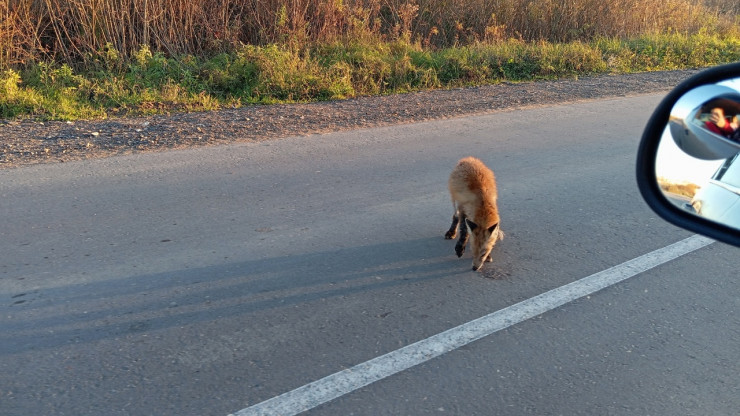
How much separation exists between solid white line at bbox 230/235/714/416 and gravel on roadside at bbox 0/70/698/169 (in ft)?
16.2

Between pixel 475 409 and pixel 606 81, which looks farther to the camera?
pixel 606 81

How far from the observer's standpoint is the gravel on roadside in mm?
8305

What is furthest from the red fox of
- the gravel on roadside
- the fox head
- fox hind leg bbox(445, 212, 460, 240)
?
the gravel on roadside

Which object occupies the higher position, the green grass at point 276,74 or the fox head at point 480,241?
the fox head at point 480,241

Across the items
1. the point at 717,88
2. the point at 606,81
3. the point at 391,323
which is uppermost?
the point at 717,88

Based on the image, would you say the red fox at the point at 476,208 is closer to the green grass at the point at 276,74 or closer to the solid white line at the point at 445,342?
the solid white line at the point at 445,342

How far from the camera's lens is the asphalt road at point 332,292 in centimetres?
374

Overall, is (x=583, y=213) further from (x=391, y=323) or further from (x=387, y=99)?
(x=387, y=99)

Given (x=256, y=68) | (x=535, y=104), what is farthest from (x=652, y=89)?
(x=256, y=68)

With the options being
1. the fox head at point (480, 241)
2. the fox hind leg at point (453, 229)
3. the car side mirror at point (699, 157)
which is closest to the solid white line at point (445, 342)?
the fox head at point (480, 241)

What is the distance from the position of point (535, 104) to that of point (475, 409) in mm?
8563

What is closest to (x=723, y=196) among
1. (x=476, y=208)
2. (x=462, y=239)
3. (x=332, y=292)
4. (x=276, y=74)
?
(x=476, y=208)

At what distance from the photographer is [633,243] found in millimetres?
5871

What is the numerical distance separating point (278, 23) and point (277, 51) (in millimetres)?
1280
